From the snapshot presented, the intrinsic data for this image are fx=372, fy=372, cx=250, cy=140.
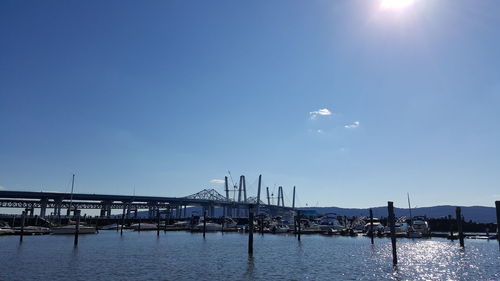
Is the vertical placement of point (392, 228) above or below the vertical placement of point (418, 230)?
above

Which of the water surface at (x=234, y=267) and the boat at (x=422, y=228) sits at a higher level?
the boat at (x=422, y=228)

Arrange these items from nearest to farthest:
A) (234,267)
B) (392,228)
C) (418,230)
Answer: (234,267), (392,228), (418,230)

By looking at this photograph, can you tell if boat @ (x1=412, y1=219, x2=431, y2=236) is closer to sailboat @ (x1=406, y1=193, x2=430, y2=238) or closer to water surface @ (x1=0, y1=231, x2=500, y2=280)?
sailboat @ (x1=406, y1=193, x2=430, y2=238)

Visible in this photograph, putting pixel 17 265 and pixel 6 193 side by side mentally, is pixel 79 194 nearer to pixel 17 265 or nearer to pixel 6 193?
pixel 6 193

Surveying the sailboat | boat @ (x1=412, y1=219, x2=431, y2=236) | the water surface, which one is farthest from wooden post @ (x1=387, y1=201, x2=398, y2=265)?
boat @ (x1=412, y1=219, x2=431, y2=236)

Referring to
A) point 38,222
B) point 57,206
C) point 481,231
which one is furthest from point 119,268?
point 57,206

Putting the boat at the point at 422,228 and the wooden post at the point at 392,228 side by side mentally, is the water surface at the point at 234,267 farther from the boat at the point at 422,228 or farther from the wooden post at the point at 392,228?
the boat at the point at 422,228

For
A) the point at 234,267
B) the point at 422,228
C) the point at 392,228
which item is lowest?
the point at 234,267

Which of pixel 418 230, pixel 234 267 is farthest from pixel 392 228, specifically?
pixel 418 230

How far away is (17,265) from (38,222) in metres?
97.0

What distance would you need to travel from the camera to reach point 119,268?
109 ft

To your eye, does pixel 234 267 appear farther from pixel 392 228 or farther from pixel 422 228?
pixel 422 228

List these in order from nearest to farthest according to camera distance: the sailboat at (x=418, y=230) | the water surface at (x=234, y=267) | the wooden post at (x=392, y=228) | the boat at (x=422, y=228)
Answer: the water surface at (x=234, y=267)
the wooden post at (x=392, y=228)
the sailboat at (x=418, y=230)
the boat at (x=422, y=228)

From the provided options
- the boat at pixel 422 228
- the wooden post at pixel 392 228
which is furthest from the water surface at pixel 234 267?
the boat at pixel 422 228
